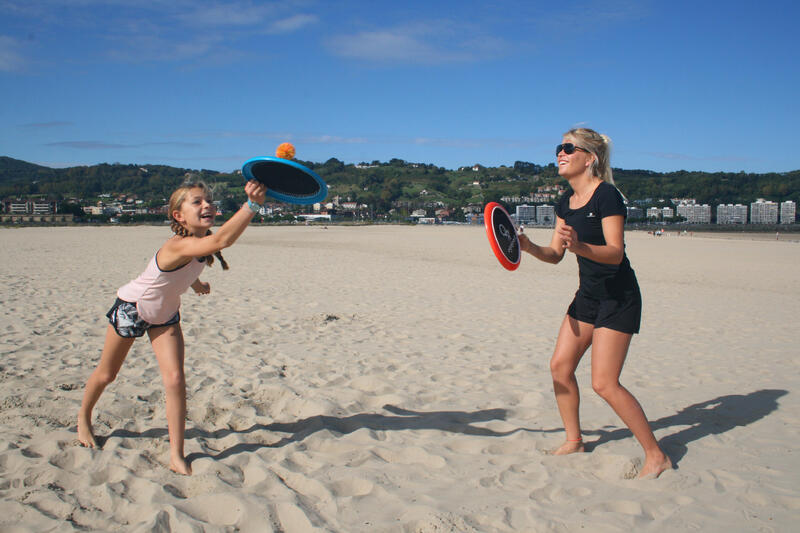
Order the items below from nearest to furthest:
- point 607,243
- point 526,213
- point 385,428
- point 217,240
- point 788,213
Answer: point 217,240 < point 607,243 < point 385,428 < point 788,213 < point 526,213

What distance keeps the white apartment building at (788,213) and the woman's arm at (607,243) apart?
167 m

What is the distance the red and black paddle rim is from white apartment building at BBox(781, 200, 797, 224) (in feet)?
547

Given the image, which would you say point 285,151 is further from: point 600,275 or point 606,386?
point 606,386

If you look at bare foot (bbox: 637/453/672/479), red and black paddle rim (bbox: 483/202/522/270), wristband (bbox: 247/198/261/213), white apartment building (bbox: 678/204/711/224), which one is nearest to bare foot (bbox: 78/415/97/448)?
wristband (bbox: 247/198/261/213)

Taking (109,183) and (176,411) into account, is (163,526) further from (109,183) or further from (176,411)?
(109,183)

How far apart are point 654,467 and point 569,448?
50cm

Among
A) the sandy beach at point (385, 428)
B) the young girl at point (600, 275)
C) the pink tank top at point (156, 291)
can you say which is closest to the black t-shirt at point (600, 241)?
the young girl at point (600, 275)

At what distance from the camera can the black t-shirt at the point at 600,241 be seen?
3.04 metres

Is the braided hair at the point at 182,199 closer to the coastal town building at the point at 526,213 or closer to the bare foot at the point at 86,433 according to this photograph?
the bare foot at the point at 86,433

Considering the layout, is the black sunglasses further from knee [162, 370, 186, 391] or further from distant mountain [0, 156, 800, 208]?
distant mountain [0, 156, 800, 208]

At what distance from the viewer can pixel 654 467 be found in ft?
10.4

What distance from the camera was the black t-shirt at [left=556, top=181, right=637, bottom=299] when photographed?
9.99ft

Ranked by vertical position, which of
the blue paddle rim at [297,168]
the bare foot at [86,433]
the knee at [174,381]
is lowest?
the bare foot at [86,433]

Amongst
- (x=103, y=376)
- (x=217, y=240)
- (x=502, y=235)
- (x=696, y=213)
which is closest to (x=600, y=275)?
(x=502, y=235)
